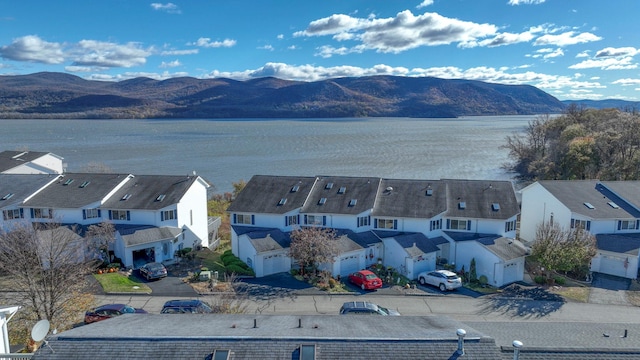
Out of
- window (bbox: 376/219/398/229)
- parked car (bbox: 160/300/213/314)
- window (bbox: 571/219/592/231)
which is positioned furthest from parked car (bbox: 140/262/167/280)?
window (bbox: 571/219/592/231)

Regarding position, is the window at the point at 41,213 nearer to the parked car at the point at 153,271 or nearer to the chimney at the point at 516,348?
the parked car at the point at 153,271

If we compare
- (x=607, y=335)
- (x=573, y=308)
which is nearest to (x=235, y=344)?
(x=607, y=335)

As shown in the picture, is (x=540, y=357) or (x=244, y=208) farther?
(x=244, y=208)

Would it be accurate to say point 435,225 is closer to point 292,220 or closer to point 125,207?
point 292,220

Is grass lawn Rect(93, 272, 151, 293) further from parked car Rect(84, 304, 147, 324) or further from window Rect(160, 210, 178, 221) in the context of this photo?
window Rect(160, 210, 178, 221)

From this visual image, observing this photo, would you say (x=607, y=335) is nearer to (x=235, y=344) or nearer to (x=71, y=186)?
(x=235, y=344)

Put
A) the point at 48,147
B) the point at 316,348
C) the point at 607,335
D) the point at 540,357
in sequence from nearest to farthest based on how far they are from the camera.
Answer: the point at 316,348 < the point at 540,357 < the point at 607,335 < the point at 48,147
